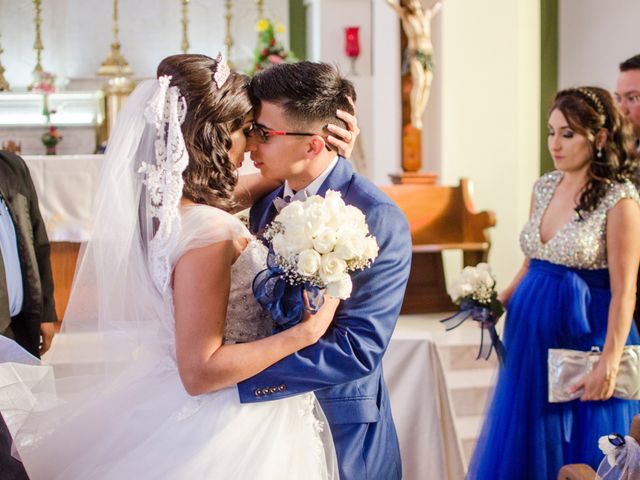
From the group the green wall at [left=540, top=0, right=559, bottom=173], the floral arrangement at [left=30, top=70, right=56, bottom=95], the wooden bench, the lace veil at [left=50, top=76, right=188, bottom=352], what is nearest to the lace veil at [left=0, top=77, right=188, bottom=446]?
the lace veil at [left=50, top=76, right=188, bottom=352]

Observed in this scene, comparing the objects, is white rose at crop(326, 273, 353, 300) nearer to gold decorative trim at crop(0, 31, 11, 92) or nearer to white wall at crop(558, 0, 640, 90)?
white wall at crop(558, 0, 640, 90)

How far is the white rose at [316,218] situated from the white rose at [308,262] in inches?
1.7

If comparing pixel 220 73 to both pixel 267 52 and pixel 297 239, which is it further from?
pixel 267 52

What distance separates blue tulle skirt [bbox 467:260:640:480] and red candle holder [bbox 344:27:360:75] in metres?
5.61

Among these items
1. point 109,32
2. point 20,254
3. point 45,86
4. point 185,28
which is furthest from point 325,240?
point 109,32

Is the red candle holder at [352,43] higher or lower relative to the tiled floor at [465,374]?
higher

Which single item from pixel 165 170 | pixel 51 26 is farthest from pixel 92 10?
pixel 165 170

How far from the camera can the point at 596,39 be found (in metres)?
8.09

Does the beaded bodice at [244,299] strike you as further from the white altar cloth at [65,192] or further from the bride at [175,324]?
the white altar cloth at [65,192]

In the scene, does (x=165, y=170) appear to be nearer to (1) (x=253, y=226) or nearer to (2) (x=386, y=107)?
(1) (x=253, y=226)

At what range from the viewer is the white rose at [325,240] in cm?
175

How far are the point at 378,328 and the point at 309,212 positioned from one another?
372 millimetres

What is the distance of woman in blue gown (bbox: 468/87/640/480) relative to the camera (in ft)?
10.1

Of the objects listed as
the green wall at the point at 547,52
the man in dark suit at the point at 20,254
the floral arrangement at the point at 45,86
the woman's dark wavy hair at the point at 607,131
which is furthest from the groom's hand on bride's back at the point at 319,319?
the green wall at the point at 547,52
